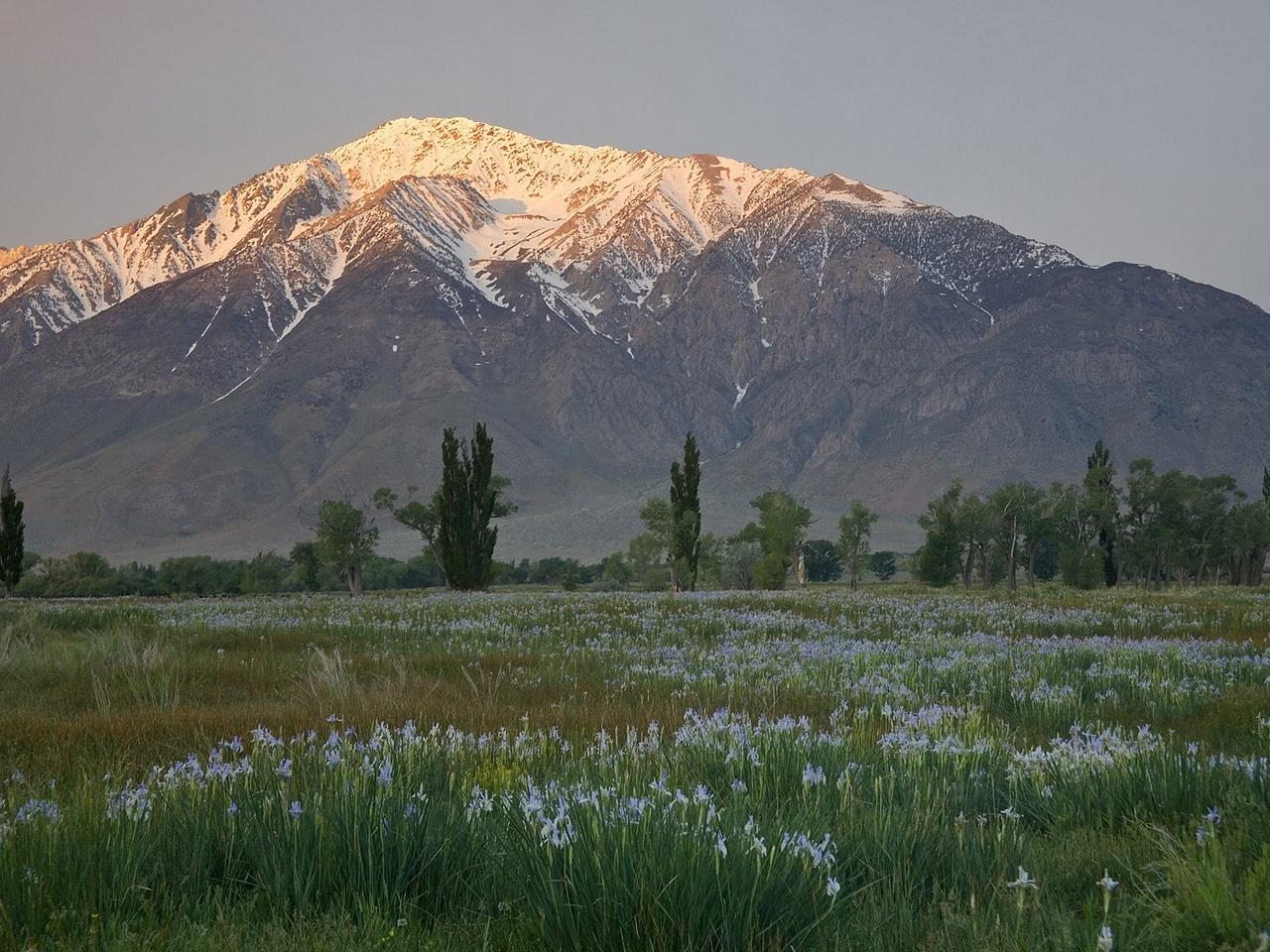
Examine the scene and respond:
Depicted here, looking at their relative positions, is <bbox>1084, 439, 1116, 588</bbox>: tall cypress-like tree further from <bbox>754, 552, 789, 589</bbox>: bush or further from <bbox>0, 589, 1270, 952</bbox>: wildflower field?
<bbox>0, 589, 1270, 952</bbox>: wildflower field

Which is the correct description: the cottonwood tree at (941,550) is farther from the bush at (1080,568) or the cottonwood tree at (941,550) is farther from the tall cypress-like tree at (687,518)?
the tall cypress-like tree at (687,518)

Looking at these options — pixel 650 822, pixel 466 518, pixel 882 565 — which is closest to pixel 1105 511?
pixel 466 518

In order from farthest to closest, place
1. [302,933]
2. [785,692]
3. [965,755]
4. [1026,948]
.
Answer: [785,692] → [965,755] → [302,933] → [1026,948]


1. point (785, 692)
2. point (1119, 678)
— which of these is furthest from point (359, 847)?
point (1119, 678)

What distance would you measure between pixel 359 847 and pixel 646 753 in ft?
6.97

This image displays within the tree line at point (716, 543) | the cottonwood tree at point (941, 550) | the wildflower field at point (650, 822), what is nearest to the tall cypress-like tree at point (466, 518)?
the tree line at point (716, 543)

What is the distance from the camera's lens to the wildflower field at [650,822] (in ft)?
9.04

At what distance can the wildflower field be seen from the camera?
276cm

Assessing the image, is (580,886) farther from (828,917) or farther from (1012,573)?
(1012,573)

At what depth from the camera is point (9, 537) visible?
53.7 metres

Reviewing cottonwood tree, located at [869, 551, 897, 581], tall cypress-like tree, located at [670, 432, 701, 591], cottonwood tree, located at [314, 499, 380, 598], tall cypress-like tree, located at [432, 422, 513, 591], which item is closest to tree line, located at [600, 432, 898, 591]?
tall cypress-like tree, located at [670, 432, 701, 591]

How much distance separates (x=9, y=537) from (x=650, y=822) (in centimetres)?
6191

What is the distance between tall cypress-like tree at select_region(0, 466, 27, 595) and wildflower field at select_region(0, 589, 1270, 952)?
5358cm

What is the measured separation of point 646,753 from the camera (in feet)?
16.8
